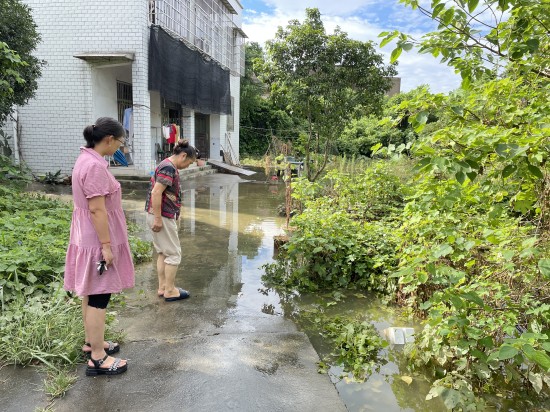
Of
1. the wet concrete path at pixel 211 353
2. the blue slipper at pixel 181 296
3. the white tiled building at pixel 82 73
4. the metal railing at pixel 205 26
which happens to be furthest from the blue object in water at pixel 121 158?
the blue slipper at pixel 181 296

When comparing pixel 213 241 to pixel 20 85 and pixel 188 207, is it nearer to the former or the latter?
pixel 188 207

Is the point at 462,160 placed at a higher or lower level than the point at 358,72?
lower

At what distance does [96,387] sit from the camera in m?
2.63

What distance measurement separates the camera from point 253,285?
500 centimetres

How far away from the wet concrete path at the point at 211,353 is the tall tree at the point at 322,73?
4489mm

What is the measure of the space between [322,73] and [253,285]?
5638 mm

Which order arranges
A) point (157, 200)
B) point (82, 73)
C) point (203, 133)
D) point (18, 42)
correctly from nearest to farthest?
point (157, 200) < point (18, 42) < point (82, 73) < point (203, 133)

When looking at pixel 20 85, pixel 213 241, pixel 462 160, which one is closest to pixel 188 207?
pixel 213 241

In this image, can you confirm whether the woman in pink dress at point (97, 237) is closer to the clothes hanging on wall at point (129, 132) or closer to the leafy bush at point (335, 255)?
the leafy bush at point (335, 255)

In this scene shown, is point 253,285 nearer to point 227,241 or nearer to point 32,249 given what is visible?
point 227,241

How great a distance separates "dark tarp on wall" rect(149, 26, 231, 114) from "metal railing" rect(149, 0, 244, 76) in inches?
20.3

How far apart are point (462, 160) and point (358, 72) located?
7.56 meters

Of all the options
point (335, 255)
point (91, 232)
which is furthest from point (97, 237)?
point (335, 255)

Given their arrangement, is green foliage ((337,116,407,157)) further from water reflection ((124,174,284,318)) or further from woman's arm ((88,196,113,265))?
woman's arm ((88,196,113,265))
